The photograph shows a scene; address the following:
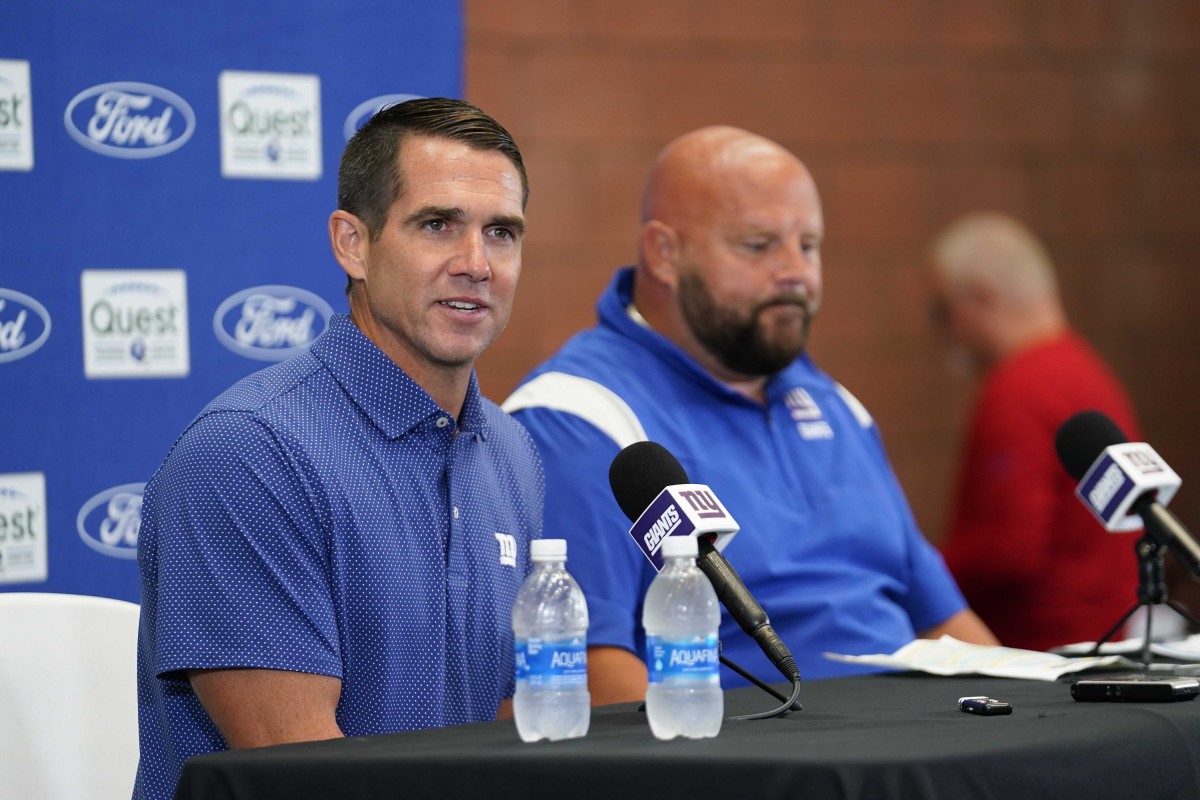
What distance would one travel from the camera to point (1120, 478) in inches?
77.7

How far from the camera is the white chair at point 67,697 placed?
Result: 6.41ft

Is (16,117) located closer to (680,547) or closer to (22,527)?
(22,527)

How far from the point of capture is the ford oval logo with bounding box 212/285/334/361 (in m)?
2.64

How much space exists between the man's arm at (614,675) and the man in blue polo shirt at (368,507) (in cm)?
32

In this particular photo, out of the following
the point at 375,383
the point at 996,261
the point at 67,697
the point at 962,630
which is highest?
the point at 996,261

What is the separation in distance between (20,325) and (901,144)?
9.69ft

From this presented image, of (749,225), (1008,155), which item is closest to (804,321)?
(749,225)

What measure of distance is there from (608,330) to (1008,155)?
239 cm

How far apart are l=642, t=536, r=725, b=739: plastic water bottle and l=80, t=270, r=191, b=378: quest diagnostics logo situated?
143 cm

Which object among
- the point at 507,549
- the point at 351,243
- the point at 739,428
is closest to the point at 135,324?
the point at 351,243

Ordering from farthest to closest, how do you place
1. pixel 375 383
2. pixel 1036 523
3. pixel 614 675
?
pixel 1036 523
pixel 614 675
pixel 375 383

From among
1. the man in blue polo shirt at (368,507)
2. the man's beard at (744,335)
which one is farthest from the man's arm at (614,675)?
the man's beard at (744,335)

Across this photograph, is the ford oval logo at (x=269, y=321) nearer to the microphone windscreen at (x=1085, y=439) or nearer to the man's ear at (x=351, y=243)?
the man's ear at (x=351, y=243)

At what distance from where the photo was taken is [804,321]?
9.41 ft
